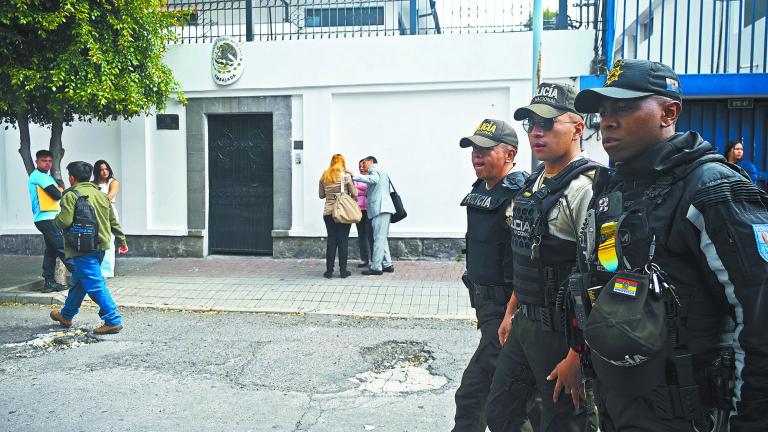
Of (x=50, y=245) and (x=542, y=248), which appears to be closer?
(x=542, y=248)

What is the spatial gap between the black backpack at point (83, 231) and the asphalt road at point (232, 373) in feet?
3.04

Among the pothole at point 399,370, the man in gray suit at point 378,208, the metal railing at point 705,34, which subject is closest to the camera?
the pothole at point 399,370

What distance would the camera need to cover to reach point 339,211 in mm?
9242

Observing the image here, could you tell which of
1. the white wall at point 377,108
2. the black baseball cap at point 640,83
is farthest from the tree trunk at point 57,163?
the black baseball cap at point 640,83

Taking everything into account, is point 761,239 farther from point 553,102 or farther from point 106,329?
point 106,329

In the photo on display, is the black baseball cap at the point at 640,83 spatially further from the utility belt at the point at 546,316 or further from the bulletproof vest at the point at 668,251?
the utility belt at the point at 546,316

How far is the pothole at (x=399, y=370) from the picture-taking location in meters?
5.10

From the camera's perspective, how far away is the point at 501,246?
358 cm

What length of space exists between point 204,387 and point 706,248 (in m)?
4.10

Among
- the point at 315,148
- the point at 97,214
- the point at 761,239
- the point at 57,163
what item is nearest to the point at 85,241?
the point at 97,214

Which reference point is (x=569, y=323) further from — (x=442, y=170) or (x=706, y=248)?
(x=442, y=170)

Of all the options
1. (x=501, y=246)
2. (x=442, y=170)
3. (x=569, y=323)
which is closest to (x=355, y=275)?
(x=442, y=170)

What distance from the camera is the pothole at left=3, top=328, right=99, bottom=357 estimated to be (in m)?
6.15

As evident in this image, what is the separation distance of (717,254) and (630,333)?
0.34m
